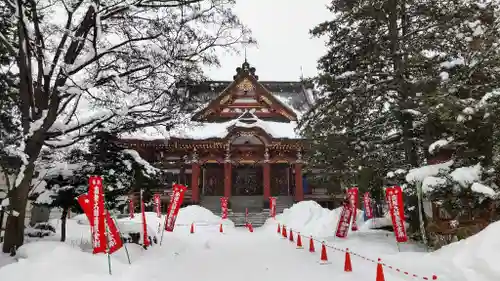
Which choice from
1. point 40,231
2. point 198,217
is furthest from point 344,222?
point 198,217

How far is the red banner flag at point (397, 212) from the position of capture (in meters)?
9.69

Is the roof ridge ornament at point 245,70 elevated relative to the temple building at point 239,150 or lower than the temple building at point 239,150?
elevated

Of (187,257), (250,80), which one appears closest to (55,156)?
(187,257)

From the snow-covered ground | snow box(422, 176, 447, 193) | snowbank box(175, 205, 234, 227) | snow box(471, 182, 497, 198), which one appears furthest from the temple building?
snow box(471, 182, 497, 198)

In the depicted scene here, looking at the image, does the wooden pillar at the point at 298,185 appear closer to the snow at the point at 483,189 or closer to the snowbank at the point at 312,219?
the snowbank at the point at 312,219

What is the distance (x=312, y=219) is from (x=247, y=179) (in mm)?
11538

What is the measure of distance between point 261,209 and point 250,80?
9759 mm

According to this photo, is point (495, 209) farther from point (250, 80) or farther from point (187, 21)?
point (250, 80)

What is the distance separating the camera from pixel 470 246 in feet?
22.0

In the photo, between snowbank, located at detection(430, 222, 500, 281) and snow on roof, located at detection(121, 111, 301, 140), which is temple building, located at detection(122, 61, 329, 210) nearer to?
snow on roof, located at detection(121, 111, 301, 140)

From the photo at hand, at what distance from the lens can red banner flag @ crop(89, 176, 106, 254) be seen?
7.93 metres

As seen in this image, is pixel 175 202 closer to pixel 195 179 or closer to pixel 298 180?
pixel 195 179

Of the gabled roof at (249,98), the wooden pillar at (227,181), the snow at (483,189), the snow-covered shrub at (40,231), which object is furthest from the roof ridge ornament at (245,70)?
the snow at (483,189)

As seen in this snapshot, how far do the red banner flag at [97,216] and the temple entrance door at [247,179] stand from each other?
870 inches
